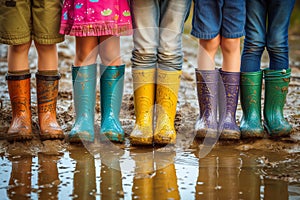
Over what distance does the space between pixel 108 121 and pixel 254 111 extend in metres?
0.88

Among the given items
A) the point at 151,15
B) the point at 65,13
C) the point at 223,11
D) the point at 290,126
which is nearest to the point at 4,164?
the point at 65,13

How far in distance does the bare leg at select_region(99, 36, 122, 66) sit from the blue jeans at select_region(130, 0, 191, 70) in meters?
0.12

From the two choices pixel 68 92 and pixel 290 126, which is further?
pixel 68 92

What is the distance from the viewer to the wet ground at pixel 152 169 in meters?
2.40

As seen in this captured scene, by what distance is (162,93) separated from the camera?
3100 millimetres

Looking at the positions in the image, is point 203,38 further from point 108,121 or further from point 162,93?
point 108,121

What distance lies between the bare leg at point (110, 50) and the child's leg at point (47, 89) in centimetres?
29

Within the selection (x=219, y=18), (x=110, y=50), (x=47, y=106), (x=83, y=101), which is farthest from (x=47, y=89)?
(x=219, y=18)

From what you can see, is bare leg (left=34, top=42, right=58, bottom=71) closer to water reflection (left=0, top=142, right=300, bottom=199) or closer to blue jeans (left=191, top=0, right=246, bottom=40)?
water reflection (left=0, top=142, right=300, bottom=199)

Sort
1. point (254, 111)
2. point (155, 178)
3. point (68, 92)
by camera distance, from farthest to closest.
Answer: point (68, 92)
point (254, 111)
point (155, 178)

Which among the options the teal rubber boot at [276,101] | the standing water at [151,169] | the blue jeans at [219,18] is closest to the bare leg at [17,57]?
the standing water at [151,169]

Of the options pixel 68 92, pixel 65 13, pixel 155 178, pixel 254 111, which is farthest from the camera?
pixel 68 92

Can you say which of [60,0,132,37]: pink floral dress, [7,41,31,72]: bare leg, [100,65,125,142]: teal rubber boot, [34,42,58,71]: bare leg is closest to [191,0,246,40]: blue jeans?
[60,0,132,37]: pink floral dress

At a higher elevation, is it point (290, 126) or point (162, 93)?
point (162, 93)
